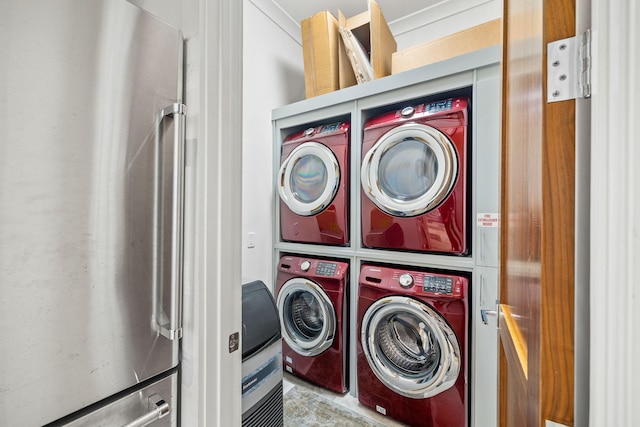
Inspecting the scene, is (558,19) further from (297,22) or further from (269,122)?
(297,22)

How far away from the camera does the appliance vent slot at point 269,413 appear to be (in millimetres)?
1151

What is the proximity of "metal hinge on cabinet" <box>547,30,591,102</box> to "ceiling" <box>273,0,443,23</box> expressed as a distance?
7.10ft

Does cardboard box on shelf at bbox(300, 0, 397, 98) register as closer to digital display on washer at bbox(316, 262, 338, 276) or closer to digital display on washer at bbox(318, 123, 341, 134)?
digital display on washer at bbox(318, 123, 341, 134)

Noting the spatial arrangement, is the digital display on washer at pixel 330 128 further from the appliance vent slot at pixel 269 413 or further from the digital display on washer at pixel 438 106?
the appliance vent slot at pixel 269 413

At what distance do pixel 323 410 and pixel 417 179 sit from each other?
1595 mm

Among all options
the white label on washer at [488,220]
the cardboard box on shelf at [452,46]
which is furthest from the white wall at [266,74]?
the white label on washer at [488,220]

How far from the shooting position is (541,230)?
454 mm

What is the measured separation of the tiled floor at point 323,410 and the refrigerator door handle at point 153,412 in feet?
3.90

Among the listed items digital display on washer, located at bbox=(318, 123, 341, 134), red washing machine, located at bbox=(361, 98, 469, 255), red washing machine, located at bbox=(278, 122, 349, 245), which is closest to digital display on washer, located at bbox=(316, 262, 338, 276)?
red washing machine, located at bbox=(278, 122, 349, 245)
